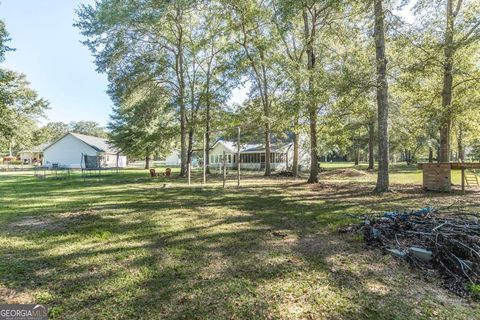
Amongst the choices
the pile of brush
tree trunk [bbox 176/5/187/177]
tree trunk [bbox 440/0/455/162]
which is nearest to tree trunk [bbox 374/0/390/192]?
tree trunk [bbox 440/0/455/162]

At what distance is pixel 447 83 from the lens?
12031 millimetres

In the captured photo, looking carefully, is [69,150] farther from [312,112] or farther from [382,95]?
[382,95]

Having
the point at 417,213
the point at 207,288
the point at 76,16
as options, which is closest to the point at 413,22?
the point at 417,213

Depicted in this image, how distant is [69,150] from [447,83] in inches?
1664

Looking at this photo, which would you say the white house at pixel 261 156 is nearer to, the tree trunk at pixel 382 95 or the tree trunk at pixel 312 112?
the tree trunk at pixel 312 112

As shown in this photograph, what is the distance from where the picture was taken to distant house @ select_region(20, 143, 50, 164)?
44812mm

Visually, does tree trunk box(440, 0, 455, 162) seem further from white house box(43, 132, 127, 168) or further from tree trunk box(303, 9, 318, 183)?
white house box(43, 132, 127, 168)

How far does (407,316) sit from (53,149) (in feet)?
152

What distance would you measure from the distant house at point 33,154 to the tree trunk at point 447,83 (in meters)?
51.8

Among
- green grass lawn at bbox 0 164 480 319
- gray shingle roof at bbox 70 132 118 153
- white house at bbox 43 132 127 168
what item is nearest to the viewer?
green grass lawn at bbox 0 164 480 319

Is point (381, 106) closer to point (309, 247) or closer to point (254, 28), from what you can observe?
point (309, 247)

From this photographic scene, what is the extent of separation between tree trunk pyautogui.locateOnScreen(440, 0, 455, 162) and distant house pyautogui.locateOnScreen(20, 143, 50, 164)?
170 feet

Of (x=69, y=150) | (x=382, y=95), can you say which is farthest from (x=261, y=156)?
(x=69, y=150)

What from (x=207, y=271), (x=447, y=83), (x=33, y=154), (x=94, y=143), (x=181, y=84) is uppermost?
(x=181, y=84)
